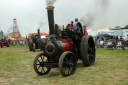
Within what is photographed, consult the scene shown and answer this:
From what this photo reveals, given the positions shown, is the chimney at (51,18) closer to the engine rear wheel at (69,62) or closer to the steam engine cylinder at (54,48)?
the steam engine cylinder at (54,48)

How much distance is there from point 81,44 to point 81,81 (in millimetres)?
1904

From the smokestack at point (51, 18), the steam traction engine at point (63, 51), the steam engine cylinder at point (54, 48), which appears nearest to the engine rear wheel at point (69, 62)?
Answer: the steam traction engine at point (63, 51)

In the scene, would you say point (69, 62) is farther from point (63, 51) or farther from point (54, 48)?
point (54, 48)

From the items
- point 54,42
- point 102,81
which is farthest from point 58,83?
point 54,42

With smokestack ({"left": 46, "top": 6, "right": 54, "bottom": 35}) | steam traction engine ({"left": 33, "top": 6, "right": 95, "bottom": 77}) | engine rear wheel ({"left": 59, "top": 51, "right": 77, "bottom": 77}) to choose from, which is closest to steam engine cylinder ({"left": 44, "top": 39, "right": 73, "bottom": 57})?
steam traction engine ({"left": 33, "top": 6, "right": 95, "bottom": 77})

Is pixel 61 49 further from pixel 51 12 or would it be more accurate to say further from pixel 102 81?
pixel 102 81

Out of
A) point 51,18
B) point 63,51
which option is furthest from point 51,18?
point 63,51

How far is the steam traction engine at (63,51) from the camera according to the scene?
484 cm

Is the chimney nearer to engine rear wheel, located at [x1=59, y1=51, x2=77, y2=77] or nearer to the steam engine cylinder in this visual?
the steam engine cylinder

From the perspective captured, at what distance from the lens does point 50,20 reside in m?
5.10

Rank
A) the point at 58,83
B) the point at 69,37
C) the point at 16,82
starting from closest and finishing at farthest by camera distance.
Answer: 1. the point at 58,83
2. the point at 16,82
3. the point at 69,37

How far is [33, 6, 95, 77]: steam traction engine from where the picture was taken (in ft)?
15.9

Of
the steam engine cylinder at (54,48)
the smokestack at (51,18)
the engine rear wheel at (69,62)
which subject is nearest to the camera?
the engine rear wheel at (69,62)

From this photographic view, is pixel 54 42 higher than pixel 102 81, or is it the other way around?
pixel 54 42
